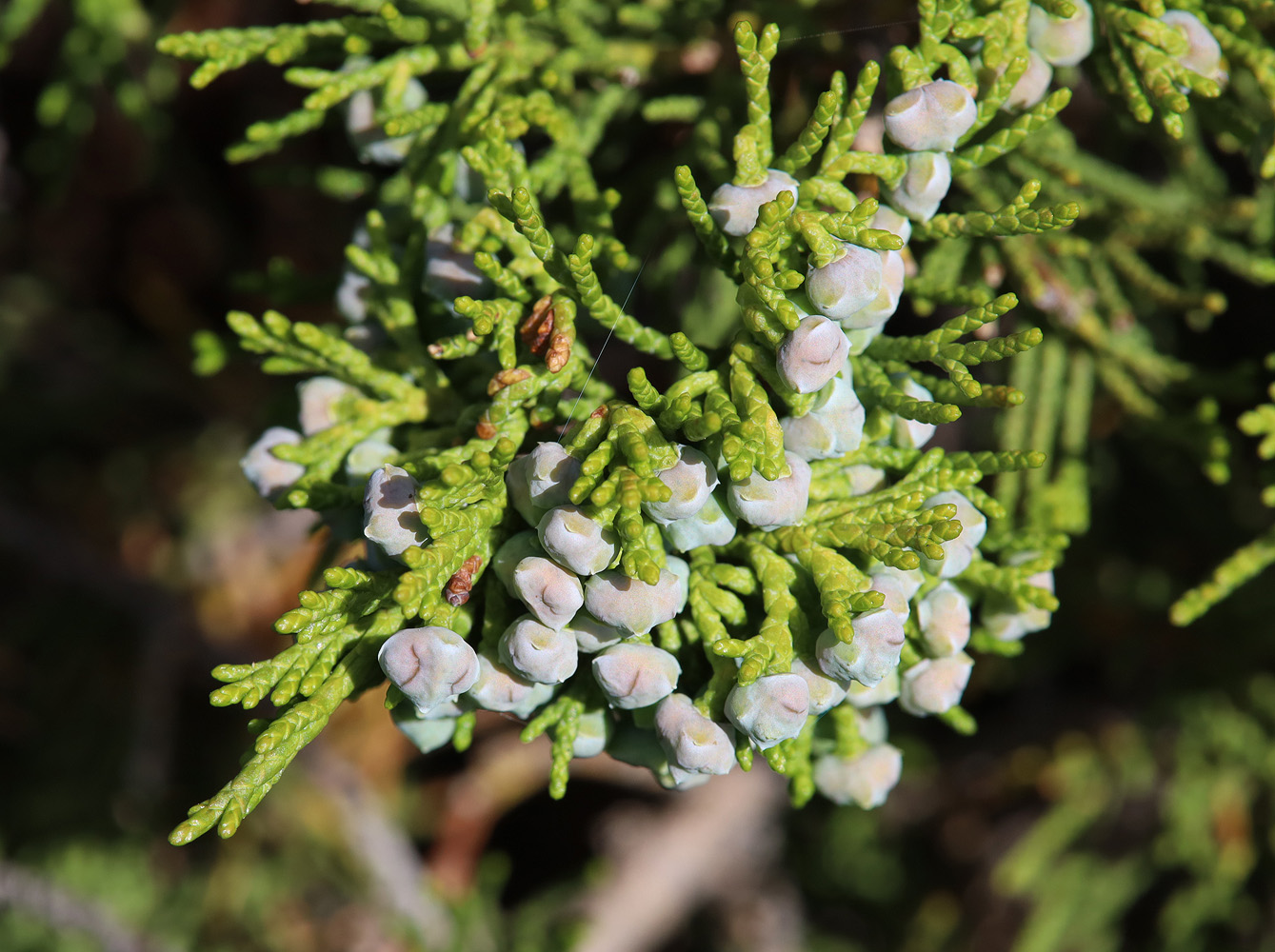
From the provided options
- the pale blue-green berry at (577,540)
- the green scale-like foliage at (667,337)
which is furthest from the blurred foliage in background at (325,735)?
the pale blue-green berry at (577,540)

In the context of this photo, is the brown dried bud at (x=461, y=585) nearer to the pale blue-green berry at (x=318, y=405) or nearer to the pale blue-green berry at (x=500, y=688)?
the pale blue-green berry at (x=500, y=688)

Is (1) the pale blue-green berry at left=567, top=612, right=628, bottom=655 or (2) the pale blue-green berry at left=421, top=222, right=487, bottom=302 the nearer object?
(1) the pale blue-green berry at left=567, top=612, right=628, bottom=655

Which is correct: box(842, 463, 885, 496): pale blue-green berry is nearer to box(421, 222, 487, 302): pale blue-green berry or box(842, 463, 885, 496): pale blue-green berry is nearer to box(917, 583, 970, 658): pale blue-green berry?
box(917, 583, 970, 658): pale blue-green berry

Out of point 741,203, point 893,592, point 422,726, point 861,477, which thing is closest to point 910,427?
point 861,477

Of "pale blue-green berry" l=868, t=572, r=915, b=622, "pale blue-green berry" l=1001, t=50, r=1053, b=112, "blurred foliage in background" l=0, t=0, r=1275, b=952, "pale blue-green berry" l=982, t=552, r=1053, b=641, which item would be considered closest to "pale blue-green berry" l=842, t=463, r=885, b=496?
"pale blue-green berry" l=868, t=572, r=915, b=622

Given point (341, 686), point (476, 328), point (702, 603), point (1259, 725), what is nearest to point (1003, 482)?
point (702, 603)
